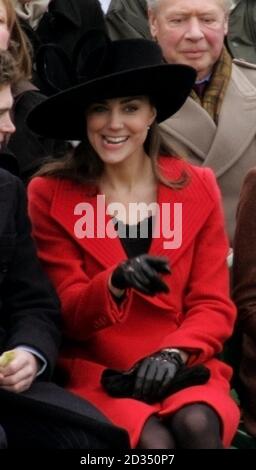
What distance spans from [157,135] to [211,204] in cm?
33

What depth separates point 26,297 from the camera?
4.06m

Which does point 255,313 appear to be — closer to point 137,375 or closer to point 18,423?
point 137,375

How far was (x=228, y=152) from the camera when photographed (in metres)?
5.18

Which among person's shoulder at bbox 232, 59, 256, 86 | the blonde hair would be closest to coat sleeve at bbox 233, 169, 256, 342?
the blonde hair

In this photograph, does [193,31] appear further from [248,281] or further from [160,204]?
[248,281]

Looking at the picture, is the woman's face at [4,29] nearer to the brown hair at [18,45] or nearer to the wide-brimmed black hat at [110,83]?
the brown hair at [18,45]

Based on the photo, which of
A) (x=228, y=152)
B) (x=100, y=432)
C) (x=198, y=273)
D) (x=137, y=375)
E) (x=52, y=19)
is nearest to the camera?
(x=100, y=432)

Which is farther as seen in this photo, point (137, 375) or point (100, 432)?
point (137, 375)

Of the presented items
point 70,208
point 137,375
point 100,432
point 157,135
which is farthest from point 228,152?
point 100,432

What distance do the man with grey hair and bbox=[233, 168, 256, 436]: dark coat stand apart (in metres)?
0.73

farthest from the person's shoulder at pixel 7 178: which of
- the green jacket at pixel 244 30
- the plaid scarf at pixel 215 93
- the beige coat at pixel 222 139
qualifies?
the green jacket at pixel 244 30

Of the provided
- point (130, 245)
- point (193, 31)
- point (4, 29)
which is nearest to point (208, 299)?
point (130, 245)

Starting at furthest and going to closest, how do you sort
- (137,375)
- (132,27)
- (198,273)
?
(132,27) < (198,273) < (137,375)

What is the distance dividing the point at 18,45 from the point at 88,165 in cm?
98
